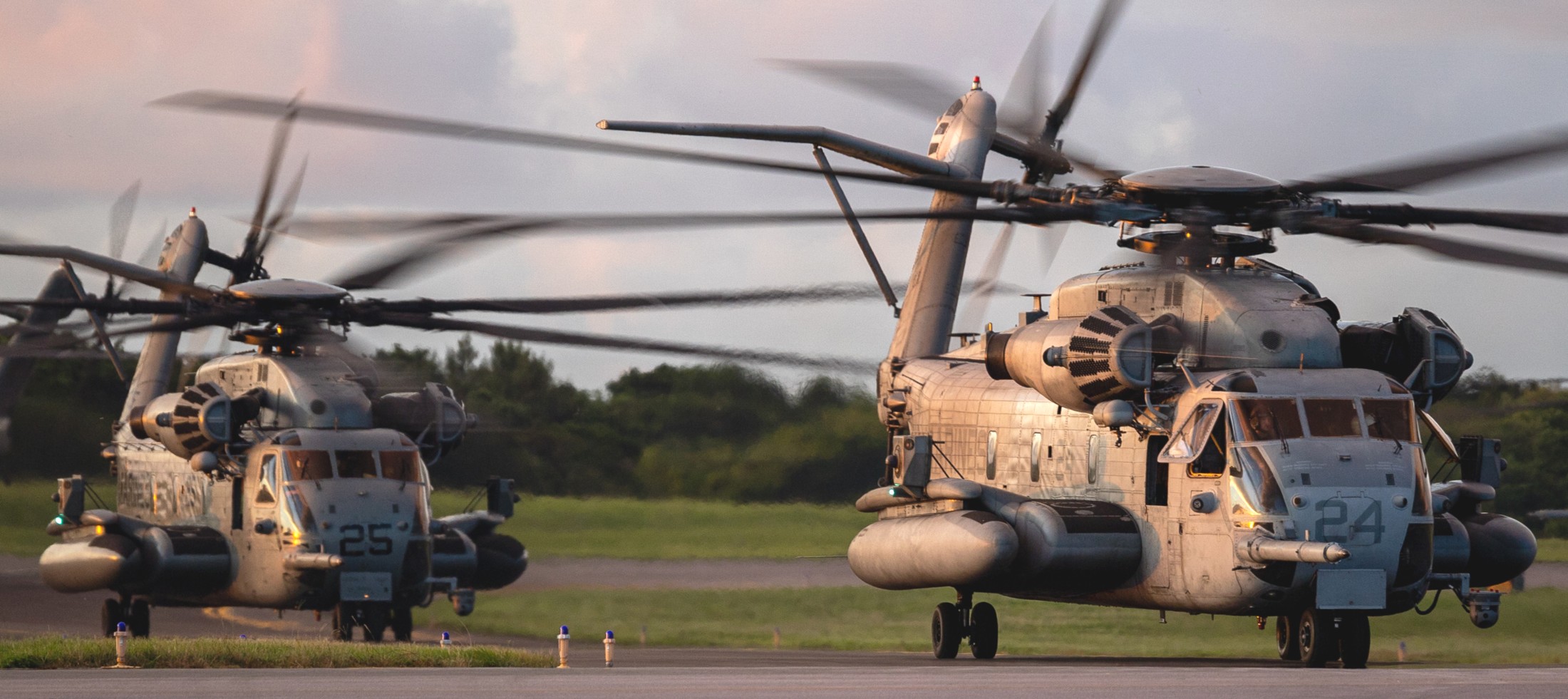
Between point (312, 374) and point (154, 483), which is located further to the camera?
point (154, 483)

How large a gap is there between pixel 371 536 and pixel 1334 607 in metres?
13.0

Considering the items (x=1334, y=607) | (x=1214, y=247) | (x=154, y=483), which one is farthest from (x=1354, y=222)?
(x=154, y=483)

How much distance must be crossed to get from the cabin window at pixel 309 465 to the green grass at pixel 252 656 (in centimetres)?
557

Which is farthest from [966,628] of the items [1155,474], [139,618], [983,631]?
[139,618]

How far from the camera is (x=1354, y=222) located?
62.7 ft

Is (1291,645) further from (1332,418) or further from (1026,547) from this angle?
(1026,547)

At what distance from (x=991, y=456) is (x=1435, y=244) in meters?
6.18

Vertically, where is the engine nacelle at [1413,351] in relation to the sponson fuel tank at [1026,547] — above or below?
above

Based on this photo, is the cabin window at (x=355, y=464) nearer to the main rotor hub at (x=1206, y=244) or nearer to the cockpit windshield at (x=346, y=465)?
the cockpit windshield at (x=346, y=465)

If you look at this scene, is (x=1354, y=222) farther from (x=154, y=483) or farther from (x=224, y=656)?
(x=154, y=483)

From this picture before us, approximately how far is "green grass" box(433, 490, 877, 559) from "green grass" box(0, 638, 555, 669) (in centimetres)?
1053

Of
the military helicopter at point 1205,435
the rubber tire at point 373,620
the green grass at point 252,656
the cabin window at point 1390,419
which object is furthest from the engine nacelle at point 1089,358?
the rubber tire at point 373,620

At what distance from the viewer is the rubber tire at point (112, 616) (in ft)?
96.6

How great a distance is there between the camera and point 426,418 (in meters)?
28.3
